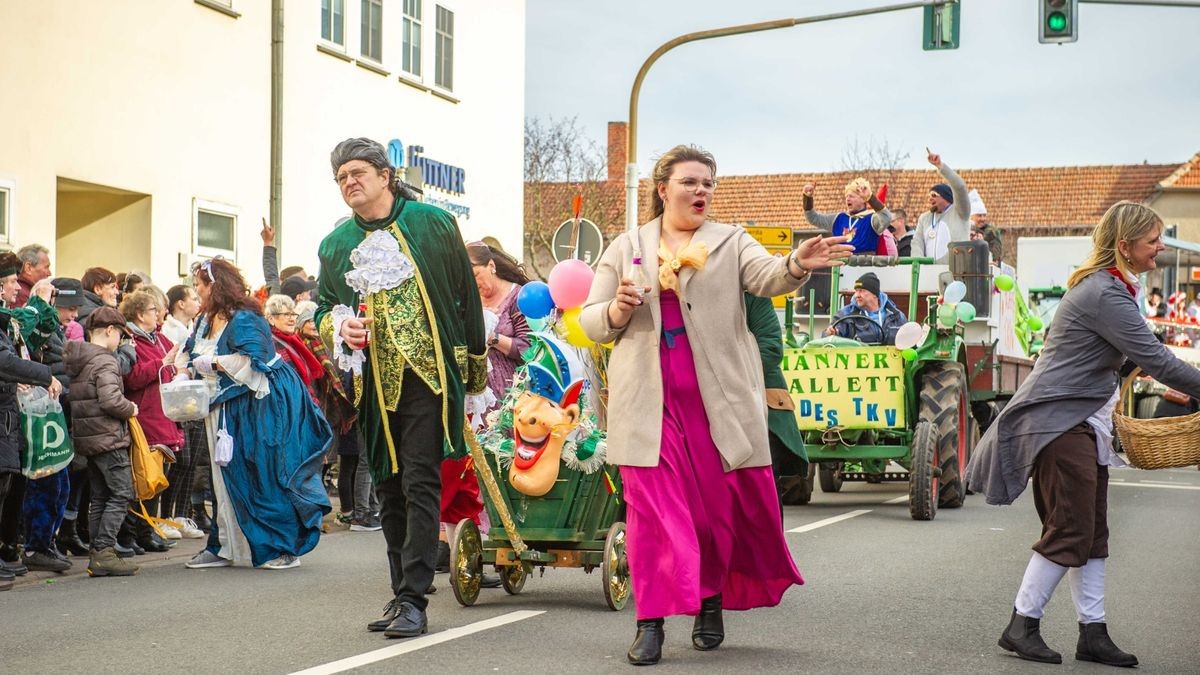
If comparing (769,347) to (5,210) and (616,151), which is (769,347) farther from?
(616,151)

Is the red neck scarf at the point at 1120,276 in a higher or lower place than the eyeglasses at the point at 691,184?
lower

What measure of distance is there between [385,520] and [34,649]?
1.59 metres

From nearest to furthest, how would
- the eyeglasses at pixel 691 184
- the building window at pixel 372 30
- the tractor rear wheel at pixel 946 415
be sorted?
1. the eyeglasses at pixel 691 184
2. the tractor rear wheel at pixel 946 415
3. the building window at pixel 372 30

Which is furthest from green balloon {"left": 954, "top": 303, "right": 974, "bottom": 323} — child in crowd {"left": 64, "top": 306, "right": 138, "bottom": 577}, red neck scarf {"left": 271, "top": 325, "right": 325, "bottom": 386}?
child in crowd {"left": 64, "top": 306, "right": 138, "bottom": 577}

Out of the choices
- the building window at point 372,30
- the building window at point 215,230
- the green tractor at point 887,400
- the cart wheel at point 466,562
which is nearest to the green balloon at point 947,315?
the green tractor at point 887,400

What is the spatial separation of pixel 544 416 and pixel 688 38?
584 inches

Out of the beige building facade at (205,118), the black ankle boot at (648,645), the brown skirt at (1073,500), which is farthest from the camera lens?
the beige building facade at (205,118)

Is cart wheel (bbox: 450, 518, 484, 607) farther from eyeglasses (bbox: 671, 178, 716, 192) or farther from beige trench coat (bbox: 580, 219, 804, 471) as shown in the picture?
eyeglasses (bbox: 671, 178, 716, 192)

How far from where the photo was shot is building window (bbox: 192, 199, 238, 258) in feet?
68.5

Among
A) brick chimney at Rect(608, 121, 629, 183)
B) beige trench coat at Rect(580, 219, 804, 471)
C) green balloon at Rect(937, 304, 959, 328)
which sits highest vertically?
brick chimney at Rect(608, 121, 629, 183)

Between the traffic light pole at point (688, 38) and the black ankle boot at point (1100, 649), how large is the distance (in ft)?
49.2

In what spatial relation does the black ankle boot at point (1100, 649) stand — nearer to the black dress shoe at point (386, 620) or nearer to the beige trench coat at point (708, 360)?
the beige trench coat at point (708, 360)

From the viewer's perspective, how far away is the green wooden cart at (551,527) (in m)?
8.44

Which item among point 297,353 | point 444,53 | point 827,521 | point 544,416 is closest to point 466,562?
point 544,416
